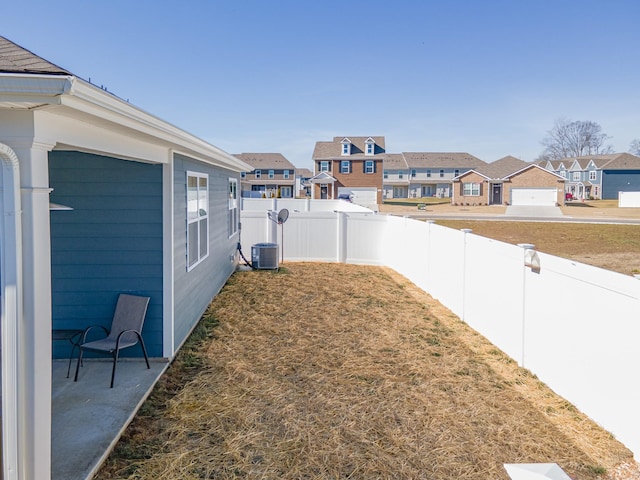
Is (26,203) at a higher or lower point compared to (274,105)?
lower

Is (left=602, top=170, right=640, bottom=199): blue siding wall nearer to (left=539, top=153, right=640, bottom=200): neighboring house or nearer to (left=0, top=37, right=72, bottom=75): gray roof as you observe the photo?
(left=539, top=153, right=640, bottom=200): neighboring house

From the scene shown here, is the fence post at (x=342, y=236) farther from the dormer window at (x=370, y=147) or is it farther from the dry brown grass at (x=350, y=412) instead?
the dormer window at (x=370, y=147)

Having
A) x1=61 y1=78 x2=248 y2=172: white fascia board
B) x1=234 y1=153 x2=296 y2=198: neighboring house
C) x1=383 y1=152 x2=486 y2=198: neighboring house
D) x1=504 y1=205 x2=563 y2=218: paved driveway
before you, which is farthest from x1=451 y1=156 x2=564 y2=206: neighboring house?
x1=61 y1=78 x2=248 y2=172: white fascia board

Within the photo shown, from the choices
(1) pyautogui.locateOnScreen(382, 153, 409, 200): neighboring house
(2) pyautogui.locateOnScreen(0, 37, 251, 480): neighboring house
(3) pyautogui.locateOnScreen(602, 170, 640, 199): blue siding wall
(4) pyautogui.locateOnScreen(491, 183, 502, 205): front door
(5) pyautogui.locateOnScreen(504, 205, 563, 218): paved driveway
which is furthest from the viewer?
(1) pyautogui.locateOnScreen(382, 153, 409, 200): neighboring house

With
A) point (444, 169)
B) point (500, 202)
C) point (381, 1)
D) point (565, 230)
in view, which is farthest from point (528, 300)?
point (444, 169)

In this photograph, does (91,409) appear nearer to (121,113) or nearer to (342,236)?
(121,113)

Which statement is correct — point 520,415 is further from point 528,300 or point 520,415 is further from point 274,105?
point 274,105

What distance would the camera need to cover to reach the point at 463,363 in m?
5.95

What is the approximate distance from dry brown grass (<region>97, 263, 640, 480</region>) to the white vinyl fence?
20 cm

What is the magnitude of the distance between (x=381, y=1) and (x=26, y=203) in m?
15.9

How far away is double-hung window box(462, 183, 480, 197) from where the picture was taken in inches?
1950

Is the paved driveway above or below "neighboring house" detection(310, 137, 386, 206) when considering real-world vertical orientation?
below

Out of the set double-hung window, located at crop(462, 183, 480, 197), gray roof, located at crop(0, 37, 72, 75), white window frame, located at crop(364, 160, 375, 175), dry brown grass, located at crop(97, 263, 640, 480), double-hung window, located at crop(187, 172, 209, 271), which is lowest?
dry brown grass, located at crop(97, 263, 640, 480)

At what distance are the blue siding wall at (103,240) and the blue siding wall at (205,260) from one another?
375mm
